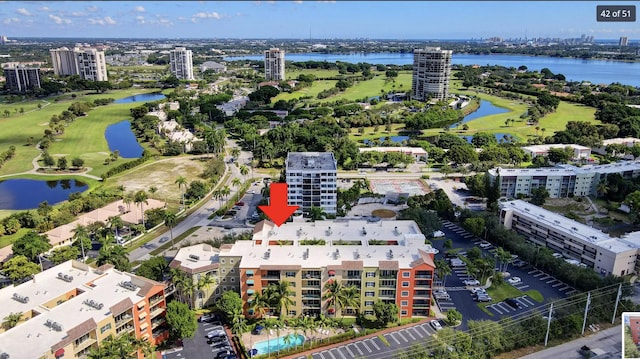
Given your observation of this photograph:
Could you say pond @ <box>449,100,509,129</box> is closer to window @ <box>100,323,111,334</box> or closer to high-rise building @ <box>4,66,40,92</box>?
window @ <box>100,323,111,334</box>

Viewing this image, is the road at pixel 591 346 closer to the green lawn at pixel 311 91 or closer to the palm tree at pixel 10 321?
the palm tree at pixel 10 321

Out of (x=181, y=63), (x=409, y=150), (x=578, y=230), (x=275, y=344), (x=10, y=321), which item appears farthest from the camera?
(x=181, y=63)

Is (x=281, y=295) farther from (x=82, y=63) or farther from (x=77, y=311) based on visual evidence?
(x=82, y=63)

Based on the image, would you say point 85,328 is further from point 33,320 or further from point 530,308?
point 530,308

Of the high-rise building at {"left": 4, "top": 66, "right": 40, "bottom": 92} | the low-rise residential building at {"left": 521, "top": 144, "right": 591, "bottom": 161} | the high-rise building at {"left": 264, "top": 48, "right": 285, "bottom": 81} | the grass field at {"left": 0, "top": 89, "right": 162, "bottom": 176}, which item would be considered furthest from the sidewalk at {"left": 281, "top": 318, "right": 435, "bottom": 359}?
the high-rise building at {"left": 4, "top": 66, "right": 40, "bottom": 92}

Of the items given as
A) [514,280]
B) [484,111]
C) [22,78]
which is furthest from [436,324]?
[22,78]
